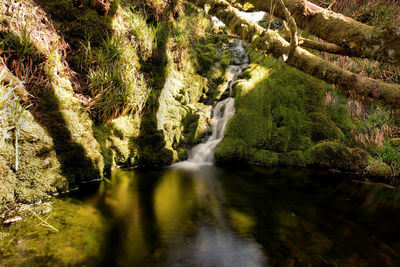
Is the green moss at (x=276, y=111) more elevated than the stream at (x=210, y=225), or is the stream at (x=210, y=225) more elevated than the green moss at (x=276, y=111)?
the green moss at (x=276, y=111)

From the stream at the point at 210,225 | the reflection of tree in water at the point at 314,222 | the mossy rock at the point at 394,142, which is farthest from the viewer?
the mossy rock at the point at 394,142

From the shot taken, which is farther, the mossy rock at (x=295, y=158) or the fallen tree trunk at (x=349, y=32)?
the mossy rock at (x=295, y=158)

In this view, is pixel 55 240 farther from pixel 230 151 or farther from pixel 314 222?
pixel 230 151

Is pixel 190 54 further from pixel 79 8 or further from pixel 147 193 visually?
pixel 147 193

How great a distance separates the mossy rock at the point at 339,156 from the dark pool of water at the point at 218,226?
776mm

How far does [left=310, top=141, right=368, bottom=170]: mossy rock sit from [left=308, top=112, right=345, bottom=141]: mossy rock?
0.49 m

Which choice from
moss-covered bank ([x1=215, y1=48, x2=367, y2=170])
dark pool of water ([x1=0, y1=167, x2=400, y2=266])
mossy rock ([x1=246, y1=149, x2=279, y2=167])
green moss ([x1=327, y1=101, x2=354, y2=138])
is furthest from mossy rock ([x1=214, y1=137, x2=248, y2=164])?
green moss ([x1=327, y1=101, x2=354, y2=138])

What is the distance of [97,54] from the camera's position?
159 inches

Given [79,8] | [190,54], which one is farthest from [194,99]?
[79,8]

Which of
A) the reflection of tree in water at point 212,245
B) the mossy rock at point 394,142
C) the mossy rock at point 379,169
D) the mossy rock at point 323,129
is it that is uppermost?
the mossy rock at point 323,129

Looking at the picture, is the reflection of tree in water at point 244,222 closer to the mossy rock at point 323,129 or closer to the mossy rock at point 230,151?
the mossy rock at point 230,151

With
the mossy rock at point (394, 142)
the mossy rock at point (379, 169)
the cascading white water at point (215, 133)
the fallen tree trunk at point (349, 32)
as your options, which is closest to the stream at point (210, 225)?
the mossy rock at point (379, 169)

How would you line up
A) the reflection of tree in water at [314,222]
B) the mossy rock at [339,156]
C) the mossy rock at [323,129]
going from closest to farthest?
the reflection of tree in water at [314,222] < the mossy rock at [339,156] < the mossy rock at [323,129]

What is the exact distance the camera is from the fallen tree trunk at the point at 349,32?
65.9 inches
